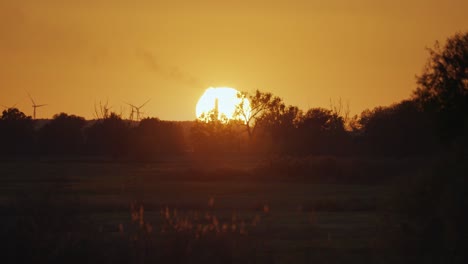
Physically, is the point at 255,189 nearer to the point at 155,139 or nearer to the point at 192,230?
the point at 192,230

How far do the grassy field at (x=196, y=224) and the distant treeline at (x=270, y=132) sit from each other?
11.4 meters

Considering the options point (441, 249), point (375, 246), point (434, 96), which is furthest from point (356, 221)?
point (434, 96)

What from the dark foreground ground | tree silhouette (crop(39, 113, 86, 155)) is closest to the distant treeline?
tree silhouette (crop(39, 113, 86, 155))

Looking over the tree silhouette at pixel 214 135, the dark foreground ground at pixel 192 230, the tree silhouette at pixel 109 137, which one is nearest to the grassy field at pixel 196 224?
the dark foreground ground at pixel 192 230

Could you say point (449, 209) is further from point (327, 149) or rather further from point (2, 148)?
point (2, 148)

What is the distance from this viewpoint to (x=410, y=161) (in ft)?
231

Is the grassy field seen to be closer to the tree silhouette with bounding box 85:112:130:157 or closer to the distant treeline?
the distant treeline

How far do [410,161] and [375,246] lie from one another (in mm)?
52950

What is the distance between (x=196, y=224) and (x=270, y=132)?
382 ft

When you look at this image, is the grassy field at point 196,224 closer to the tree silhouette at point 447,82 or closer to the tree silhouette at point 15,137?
the tree silhouette at point 447,82

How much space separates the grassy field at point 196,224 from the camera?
16.7m

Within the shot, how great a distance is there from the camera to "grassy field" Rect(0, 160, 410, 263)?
54.9 feet

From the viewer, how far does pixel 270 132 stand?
135m

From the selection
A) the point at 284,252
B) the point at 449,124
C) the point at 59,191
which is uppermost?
the point at 449,124
